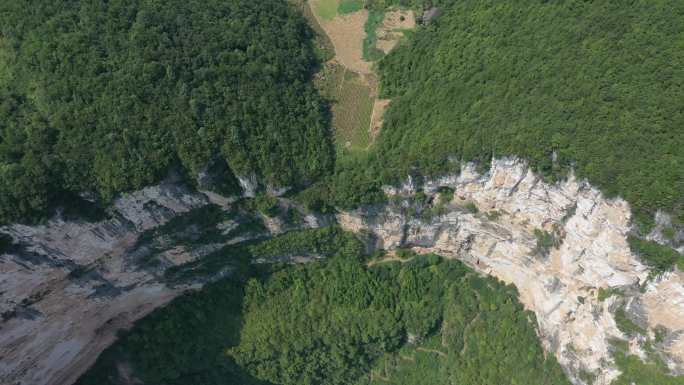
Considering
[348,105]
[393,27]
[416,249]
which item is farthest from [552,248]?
[393,27]

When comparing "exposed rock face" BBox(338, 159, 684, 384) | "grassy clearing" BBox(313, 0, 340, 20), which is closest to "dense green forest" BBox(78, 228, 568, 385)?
"exposed rock face" BBox(338, 159, 684, 384)

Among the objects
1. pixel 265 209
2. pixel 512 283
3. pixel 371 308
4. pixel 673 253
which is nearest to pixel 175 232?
pixel 265 209

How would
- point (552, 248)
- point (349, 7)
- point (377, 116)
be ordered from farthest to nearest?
1. point (349, 7)
2. point (377, 116)
3. point (552, 248)

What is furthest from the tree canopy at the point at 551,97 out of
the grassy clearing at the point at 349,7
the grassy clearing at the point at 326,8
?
the grassy clearing at the point at 326,8

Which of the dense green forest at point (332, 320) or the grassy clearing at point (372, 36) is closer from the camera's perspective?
the dense green forest at point (332, 320)

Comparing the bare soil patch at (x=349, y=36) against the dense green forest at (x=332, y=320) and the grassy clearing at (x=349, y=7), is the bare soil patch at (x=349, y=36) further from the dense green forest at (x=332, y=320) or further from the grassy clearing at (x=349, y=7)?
the dense green forest at (x=332, y=320)

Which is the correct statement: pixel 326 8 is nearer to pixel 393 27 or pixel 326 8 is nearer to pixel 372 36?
pixel 372 36
